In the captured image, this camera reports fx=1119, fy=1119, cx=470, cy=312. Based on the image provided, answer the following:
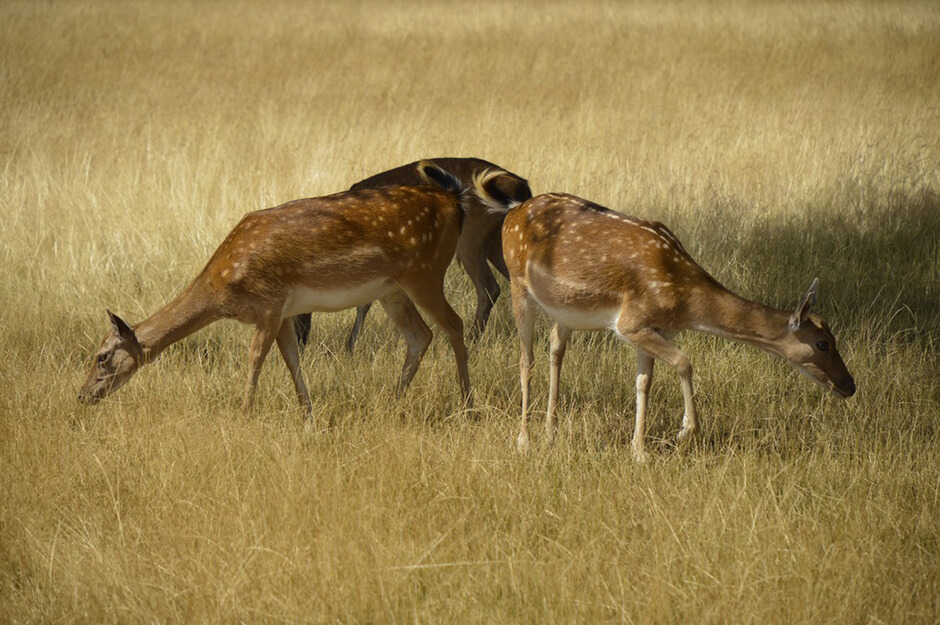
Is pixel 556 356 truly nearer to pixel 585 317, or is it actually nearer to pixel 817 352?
pixel 585 317

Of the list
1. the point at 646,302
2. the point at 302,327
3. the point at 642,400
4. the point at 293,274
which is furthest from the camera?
the point at 302,327

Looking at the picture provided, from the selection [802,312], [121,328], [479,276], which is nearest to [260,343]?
[121,328]

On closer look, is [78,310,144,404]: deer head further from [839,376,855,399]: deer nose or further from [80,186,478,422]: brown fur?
[839,376,855,399]: deer nose

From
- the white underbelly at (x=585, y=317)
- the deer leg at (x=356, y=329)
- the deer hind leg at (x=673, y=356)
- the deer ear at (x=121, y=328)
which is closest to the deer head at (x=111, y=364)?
the deer ear at (x=121, y=328)

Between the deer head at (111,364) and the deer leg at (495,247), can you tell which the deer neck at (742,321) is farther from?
the deer head at (111,364)

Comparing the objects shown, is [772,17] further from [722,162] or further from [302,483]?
[302,483]

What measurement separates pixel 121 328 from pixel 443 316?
5.12 feet

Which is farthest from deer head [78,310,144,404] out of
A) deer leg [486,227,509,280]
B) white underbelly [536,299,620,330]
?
deer leg [486,227,509,280]

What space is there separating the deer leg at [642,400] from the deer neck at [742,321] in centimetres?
32

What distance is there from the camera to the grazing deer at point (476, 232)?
6688 millimetres

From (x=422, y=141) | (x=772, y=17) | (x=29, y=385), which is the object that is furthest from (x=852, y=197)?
(x=772, y=17)

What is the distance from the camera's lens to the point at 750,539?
395 centimetres

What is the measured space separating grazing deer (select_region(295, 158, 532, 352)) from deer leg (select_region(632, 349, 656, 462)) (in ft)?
5.74

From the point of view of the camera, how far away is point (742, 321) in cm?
477
